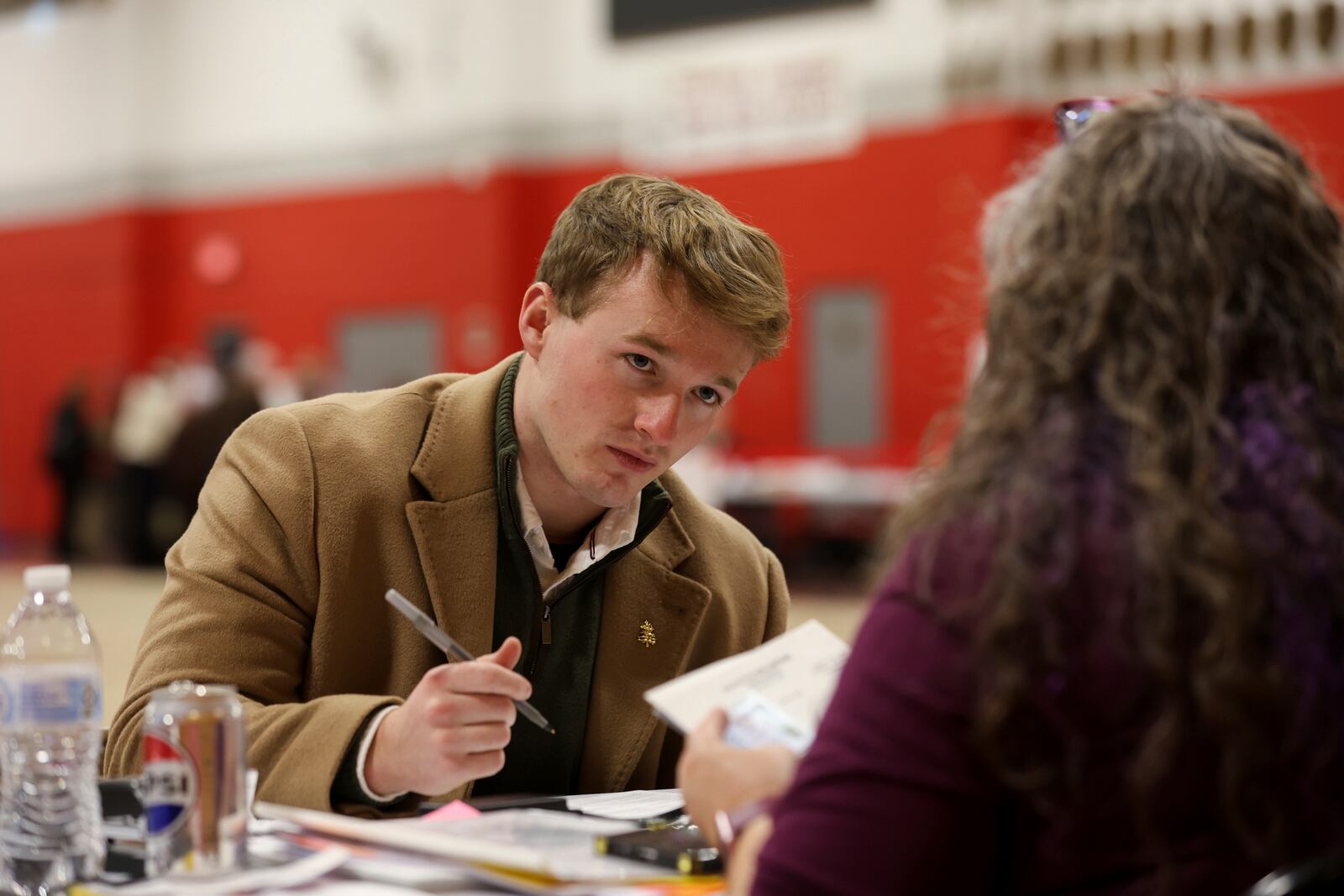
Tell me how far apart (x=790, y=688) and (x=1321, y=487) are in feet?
1.93

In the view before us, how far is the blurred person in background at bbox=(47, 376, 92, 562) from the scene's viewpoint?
13.6 metres

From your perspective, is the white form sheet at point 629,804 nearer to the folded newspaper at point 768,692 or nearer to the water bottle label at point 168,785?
the folded newspaper at point 768,692

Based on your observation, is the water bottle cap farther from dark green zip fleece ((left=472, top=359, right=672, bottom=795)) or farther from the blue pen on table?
dark green zip fleece ((left=472, top=359, right=672, bottom=795))

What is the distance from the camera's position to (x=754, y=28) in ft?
39.9

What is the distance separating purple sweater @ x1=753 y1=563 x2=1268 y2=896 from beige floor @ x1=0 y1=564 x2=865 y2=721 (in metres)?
4.59

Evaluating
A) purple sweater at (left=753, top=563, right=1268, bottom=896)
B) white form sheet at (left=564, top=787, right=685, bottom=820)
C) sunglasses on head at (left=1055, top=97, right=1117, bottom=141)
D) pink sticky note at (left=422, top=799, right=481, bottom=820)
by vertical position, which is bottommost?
white form sheet at (left=564, top=787, right=685, bottom=820)

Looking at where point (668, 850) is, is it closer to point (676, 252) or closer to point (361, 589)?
point (361, 589)

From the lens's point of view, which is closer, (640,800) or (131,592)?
(640,800)

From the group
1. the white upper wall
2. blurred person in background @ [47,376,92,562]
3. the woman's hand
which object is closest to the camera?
the woman's hand

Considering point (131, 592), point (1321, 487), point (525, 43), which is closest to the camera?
point (1321, 487)

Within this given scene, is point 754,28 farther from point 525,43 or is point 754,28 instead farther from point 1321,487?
point 1321,487

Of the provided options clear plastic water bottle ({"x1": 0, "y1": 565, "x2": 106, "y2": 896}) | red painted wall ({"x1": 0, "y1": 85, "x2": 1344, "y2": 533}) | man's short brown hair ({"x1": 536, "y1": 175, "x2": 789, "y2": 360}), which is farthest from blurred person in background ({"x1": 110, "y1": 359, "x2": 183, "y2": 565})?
clear plastic water bottle ({"x1": 0, "y1": 565, "x2": 106, "y2": 896})

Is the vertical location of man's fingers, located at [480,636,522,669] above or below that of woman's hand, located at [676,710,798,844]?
above

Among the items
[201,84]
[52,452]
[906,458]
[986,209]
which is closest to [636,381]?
[986,209]
